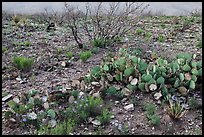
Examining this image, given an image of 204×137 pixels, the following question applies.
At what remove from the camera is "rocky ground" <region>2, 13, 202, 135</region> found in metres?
3.82

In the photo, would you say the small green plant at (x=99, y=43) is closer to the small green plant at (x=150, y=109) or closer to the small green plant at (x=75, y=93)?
the small green plant at (x=75, y=93)

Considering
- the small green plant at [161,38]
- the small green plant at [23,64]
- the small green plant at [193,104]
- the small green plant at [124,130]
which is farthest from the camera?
the small green plant at [161,38]

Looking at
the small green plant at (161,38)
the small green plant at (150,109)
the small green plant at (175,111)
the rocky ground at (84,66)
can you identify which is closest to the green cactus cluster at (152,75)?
the rocky ground at (84,66)

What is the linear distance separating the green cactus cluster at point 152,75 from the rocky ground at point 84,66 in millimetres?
135

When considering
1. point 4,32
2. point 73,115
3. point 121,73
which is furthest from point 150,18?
point 73,115

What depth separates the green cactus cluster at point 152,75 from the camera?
434 centimetres

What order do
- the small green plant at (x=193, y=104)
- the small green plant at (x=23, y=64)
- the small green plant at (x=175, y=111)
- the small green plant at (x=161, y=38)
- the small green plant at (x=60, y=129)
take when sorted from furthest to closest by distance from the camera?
the small green plant at (x=161, y=38)
the small green plant at (x=23, y=64)
the small green plant at (x=193, y=104)
the small green plant at (x=175, y=111)
the small green plant at (x=60, y=129)

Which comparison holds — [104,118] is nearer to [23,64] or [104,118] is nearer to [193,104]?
[193,104]

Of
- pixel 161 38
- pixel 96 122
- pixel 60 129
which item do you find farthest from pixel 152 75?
pixel 161 38

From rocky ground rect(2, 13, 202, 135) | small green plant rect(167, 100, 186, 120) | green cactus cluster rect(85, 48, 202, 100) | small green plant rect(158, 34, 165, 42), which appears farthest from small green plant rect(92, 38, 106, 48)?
small green plant rect(167, 100, 186, 120)

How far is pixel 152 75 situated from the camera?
4.51 m

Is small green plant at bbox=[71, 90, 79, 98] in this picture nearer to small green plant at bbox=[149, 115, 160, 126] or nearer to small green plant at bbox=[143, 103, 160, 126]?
small green plant at bbox=[143, 103, 160, 126]

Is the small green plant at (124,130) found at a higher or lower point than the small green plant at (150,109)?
lower

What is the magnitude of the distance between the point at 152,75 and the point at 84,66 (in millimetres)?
1305
